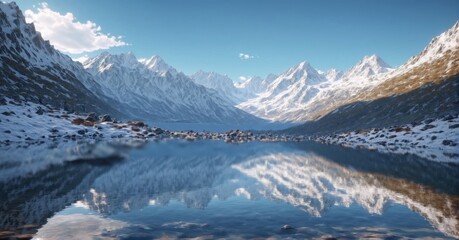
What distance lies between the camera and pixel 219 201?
33656 millimetres

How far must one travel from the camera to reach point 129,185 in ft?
130

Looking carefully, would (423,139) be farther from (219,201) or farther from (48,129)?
(48,129)

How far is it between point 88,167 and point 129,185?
1562 centimetres

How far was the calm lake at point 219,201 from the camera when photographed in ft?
75.5

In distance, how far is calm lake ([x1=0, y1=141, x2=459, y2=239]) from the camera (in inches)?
906

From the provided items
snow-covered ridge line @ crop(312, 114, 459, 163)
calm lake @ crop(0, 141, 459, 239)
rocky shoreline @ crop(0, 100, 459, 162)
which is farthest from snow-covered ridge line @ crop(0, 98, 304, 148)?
snow-covered ridge line @ crop(312, 114, 459, 163)

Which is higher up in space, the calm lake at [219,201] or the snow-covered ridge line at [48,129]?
the snow-covered ridge line at [48,129]

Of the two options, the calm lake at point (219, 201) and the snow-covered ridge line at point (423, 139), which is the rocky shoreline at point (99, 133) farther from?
the calm lake at point (219, 201)

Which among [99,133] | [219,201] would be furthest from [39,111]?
[219,201]

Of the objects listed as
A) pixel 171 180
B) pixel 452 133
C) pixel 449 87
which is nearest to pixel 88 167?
pixel 171 180

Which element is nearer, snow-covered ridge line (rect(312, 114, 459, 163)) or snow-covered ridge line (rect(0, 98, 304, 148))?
snow-covered ridge line (rect(312, 114, 459, 163))

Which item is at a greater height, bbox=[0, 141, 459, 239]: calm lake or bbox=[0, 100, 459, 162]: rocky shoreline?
bbox=[0, 100, 459, 162]: rocky shoreline

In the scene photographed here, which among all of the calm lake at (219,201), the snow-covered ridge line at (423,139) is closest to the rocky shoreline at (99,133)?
the snow-covered ridge line at (423,139)

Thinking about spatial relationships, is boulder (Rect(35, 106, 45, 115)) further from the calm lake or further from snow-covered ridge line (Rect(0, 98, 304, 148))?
the calm lake
